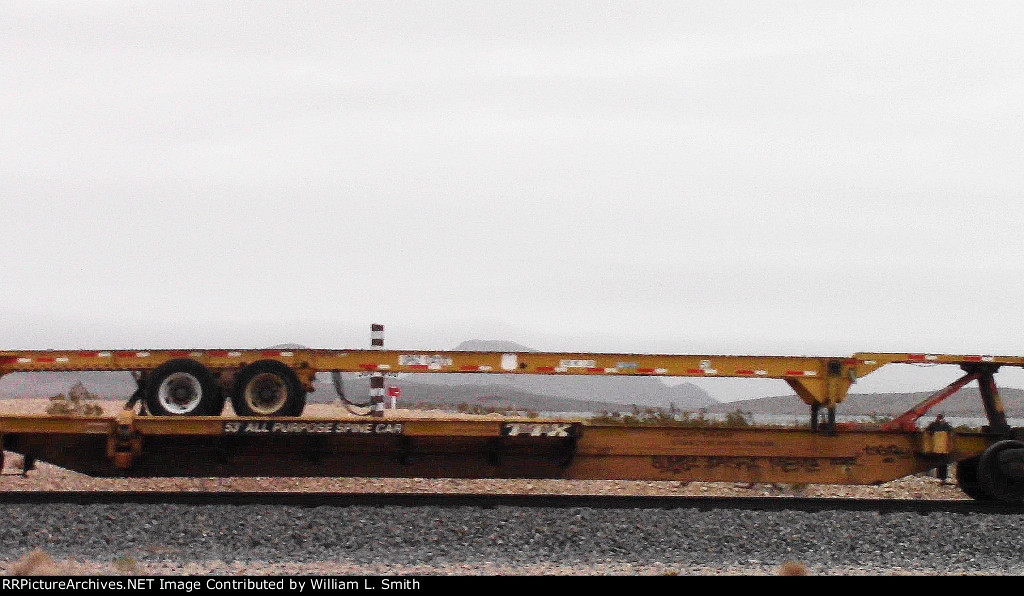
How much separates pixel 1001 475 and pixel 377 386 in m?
7.29

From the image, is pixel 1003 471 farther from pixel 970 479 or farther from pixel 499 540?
pixel 499 540

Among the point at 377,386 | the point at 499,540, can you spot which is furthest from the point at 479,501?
the point at 377,386

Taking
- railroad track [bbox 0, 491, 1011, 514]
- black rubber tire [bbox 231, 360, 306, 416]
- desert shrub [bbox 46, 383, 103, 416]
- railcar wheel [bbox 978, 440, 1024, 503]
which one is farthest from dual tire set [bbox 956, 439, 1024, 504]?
desert shrub [bbox 46, 383, 103, 416]

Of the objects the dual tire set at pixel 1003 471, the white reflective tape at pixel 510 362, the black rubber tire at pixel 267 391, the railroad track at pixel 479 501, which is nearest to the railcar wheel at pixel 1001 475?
the dual tire set at pixel 1003 471

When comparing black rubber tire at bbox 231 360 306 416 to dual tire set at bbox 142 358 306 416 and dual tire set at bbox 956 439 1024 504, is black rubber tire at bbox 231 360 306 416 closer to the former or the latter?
dual tire set at bbox 142 358 306 416

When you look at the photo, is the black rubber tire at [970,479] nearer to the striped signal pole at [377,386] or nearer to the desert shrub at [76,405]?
the striped signal pole at [377,386]

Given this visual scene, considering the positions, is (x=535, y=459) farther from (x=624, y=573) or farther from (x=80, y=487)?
(x=80, y=487)

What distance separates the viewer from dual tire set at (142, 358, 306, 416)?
9.37 m

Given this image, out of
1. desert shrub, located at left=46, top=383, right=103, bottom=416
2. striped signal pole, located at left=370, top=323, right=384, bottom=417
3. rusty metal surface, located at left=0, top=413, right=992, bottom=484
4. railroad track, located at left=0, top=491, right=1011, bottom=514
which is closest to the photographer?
railroad track, located at left=0, top=491, right=1011, bottom=514

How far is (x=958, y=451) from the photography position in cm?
959

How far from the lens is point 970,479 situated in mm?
10016

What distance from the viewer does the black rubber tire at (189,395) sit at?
9.39 meters

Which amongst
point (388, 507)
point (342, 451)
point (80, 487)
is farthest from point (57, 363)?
point (388, 507)
